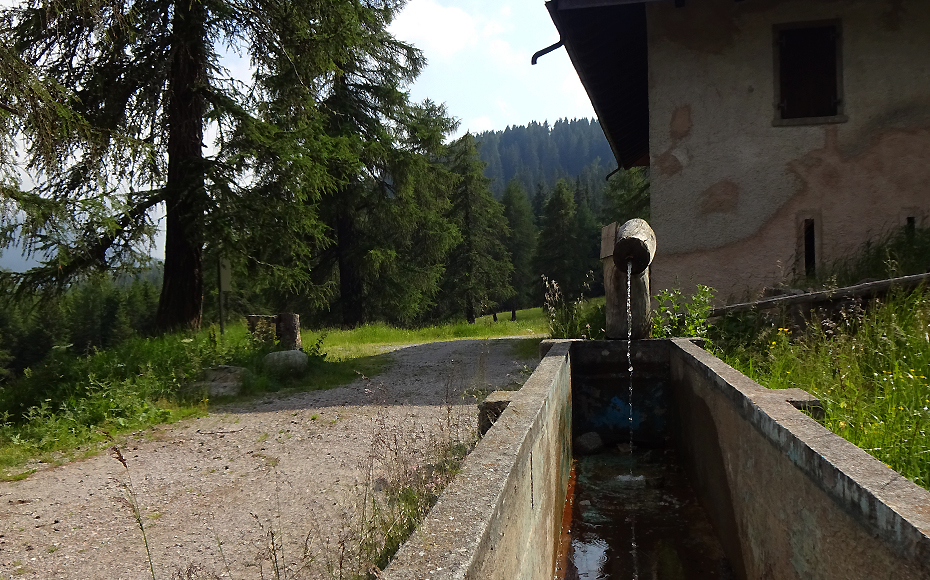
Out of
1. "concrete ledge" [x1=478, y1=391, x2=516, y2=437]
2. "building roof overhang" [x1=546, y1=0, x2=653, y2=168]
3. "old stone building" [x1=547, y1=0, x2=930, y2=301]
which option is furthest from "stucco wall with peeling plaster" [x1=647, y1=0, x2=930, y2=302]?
"concrete ledge" [x1=478, y1=391, x2=516, y2=437]

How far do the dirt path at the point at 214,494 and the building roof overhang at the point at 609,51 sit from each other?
16.2 feet

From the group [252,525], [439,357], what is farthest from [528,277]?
[252,525]

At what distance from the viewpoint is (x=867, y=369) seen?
4148 mm

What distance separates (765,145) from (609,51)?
9.25 feet

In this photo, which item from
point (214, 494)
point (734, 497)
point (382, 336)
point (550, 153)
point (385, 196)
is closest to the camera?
point (734, 497)

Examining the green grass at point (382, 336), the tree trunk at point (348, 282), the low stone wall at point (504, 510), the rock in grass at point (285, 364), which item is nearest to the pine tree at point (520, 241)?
the green grass at point (382, 336)

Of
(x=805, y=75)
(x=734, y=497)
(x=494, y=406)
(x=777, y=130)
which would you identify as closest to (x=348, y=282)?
(x=777, y=130)

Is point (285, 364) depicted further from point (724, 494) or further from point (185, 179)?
point (724, 494)

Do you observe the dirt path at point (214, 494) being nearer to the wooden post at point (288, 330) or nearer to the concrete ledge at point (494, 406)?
the concrete ledge at point (494, 406)

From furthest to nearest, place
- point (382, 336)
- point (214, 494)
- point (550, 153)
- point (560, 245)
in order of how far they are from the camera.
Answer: point (550, 153)
point (560, 245)
point (382, 336)
point (214, 494)

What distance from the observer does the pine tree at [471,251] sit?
119 feet

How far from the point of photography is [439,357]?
12641 mm

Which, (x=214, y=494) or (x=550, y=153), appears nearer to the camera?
(x=214, y=494)

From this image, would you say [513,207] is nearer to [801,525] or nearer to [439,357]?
[439,357]
